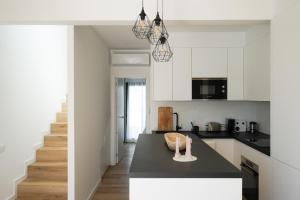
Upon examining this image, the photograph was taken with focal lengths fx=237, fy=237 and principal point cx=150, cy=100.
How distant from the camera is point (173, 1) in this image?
2400 mm

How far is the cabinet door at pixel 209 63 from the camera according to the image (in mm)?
3719

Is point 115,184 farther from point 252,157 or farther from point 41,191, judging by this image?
point 252,157

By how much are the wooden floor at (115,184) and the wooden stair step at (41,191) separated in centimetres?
54

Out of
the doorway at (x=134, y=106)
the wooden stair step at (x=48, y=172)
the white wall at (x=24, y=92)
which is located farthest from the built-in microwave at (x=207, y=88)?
the doorway at (x=134, y=106)

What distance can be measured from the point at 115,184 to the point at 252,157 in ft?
7.84

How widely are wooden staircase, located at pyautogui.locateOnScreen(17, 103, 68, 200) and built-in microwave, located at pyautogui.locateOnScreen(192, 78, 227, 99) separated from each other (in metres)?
2.33

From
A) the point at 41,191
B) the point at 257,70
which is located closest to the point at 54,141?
the point at 41,191

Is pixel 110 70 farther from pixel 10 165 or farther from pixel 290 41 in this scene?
pixel 290 41

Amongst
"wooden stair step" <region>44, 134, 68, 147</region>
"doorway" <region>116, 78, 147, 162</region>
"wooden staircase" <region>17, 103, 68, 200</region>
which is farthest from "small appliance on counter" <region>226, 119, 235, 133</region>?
"doorway" <region>116, 78, 147, 162</region>

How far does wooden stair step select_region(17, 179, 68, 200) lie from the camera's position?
3377mm

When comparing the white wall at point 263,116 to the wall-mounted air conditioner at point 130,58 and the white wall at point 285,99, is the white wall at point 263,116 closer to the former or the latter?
the white wall at point 285,99

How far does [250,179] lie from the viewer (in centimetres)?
300

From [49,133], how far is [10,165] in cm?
129

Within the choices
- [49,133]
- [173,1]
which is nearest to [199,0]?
[173,1]
